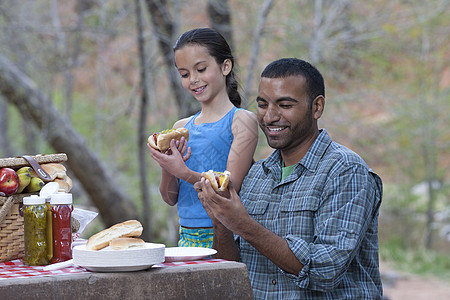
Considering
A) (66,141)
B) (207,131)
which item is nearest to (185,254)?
(207,131)

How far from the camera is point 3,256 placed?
6.66 ft

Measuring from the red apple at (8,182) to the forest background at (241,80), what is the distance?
1.79 meters

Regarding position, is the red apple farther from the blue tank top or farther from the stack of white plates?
the blue tank top

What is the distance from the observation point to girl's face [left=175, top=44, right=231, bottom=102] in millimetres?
2498

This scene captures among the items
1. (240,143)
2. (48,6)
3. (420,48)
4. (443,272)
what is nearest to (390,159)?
(443,272)

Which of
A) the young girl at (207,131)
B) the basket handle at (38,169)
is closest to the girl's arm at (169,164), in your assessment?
the young girl at (207,131)

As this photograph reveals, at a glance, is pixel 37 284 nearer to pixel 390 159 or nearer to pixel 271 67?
pixel 271 67

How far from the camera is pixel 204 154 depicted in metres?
2.55

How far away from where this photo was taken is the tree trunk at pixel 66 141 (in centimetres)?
738

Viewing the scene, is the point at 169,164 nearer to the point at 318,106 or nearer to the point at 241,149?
the point at 241,149

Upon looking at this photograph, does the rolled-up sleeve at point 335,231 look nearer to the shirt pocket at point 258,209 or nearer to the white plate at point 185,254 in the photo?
the shirt pocket at point 258,209

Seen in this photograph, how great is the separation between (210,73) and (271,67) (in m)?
0.32

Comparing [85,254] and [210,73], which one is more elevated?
[210,73]

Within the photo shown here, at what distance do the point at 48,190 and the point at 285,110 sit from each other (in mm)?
860
